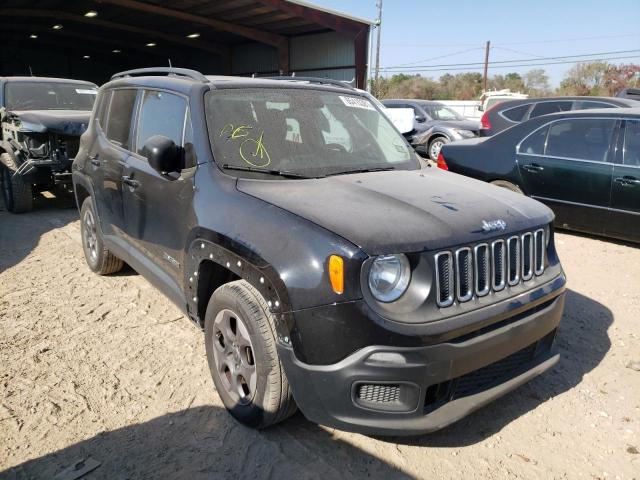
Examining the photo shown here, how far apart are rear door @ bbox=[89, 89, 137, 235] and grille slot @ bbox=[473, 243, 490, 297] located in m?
2.74

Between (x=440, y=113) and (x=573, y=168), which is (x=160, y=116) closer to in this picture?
(x=573, y=168)

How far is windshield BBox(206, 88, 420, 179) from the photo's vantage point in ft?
10.2

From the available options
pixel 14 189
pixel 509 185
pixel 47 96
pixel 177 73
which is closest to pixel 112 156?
pixel 177 73

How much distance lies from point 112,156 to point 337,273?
2726 mm

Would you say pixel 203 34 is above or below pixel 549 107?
above

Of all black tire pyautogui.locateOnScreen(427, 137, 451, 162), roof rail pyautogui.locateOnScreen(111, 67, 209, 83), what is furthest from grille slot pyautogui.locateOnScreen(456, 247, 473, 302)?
black tire pyautogui.locateOnScreen(427, 137, 451, 162)

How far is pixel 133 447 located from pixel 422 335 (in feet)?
5.37

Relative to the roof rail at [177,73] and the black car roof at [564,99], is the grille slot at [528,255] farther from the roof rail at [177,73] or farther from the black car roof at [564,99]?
the black car roof at [564,99]

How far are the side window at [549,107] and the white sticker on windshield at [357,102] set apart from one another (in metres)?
7.45

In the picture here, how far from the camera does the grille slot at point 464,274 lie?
2.37 m

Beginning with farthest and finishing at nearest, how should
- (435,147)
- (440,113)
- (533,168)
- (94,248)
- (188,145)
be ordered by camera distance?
(440,113) < (435,147) < (533,168) < (94,248) < (188,145)

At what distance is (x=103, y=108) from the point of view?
458 cm

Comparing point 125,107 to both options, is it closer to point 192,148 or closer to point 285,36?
point 192,148

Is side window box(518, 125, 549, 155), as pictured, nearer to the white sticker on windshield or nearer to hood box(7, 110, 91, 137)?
the white sticker on windshield
